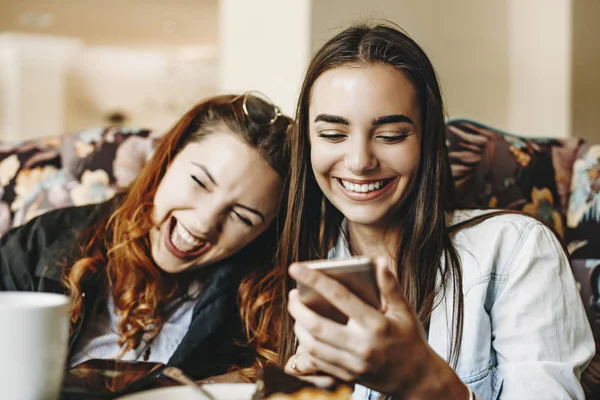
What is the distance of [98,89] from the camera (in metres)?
8.71

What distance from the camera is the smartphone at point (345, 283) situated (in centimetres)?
67

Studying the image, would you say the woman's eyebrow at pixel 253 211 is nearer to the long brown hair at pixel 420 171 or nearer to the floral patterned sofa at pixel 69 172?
the long brown hair at pixel 420 171

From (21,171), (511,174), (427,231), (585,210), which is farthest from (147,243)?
(585,210)

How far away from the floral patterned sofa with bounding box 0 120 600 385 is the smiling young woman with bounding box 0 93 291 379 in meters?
0.21

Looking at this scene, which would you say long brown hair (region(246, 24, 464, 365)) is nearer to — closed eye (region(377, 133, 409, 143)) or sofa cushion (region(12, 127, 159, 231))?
closed eye (region(377, 133, 409, 143))

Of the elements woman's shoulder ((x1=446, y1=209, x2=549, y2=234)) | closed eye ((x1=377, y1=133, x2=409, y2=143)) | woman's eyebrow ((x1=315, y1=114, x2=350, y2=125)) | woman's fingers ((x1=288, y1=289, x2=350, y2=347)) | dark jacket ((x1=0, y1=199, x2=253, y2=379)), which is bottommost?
dark jacket ((x1=0, y1=199, x2=253, y2=379))

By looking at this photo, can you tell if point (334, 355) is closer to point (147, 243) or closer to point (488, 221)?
point (488, 221)

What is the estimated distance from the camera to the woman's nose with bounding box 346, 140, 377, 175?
113 cm

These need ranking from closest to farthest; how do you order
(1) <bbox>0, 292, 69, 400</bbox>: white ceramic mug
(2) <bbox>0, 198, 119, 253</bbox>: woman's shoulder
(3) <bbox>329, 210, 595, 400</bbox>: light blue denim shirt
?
(1) <bbox>0, 292, 69, 400</bbox>: white ceramic mug < (3) <bbox>329, 210, 595, 400</bbox>: light blue denim shirt < (2) <bbox>0, 198, 119, 253</bbox>: woman's shoulder

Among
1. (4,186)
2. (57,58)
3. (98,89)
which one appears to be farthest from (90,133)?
(98,89)

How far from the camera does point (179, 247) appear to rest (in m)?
1.43

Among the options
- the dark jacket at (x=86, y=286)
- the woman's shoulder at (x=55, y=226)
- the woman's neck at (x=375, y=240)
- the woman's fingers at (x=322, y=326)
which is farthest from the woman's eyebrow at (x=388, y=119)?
the woman's shoulder at (x=55, y=226)

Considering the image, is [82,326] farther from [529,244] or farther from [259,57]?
[259,57]

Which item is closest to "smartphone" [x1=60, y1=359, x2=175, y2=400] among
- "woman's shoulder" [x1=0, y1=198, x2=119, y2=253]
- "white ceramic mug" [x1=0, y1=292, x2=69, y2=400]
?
"white ceramic mug" [x1=0, y1=292, x2=69, y2=400]
